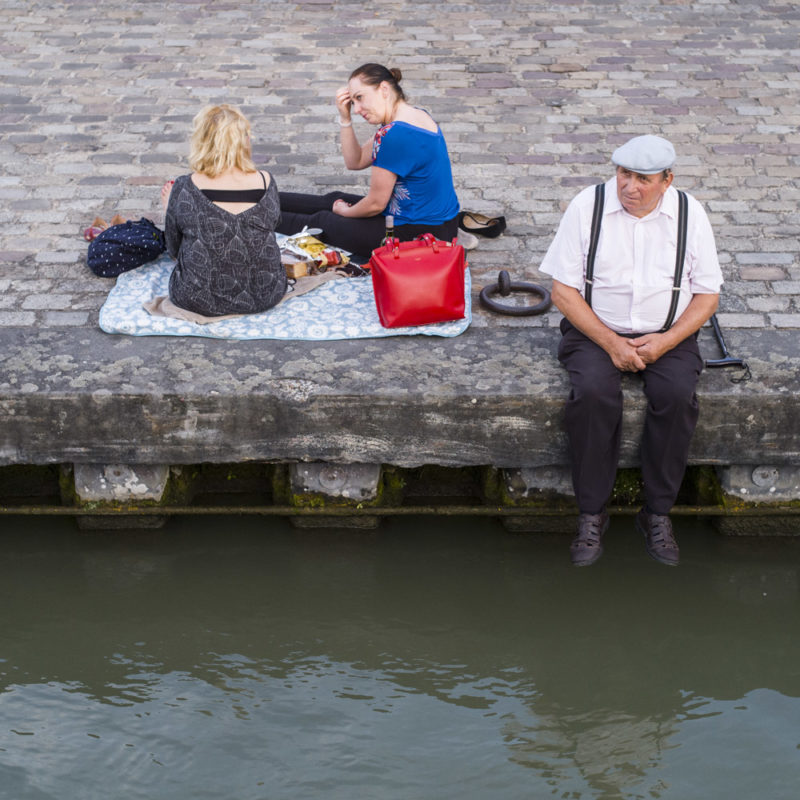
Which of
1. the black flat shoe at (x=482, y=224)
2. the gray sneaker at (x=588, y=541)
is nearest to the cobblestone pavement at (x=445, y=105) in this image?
the black flat shoe at (x=482, y=224)

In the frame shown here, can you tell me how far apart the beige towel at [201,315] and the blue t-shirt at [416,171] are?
0.48 m

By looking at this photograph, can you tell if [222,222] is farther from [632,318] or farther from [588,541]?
[588,541]

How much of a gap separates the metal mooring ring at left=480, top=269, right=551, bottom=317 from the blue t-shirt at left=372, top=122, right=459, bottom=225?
48 cm

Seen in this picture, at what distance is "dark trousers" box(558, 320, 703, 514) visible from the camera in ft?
14.3

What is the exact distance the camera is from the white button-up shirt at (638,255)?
14.2ft

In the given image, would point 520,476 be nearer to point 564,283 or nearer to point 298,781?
point 564,283

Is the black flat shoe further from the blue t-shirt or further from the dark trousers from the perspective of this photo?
the dark trousers

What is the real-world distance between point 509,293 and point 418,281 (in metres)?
0.72

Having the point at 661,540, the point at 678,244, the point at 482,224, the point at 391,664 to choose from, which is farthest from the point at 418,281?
the point at 391,664

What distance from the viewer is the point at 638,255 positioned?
172 inches

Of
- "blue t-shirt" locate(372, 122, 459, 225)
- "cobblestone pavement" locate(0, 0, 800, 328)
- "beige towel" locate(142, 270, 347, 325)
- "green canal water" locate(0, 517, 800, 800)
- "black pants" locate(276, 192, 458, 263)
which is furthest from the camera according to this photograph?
"cobblestone pavement" locate(0, 0, 800, 328)

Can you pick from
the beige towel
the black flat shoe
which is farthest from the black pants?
the black flat shoe

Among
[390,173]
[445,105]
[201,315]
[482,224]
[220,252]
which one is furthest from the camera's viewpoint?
[445,105]

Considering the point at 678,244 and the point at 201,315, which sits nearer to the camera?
the point at 678,244
